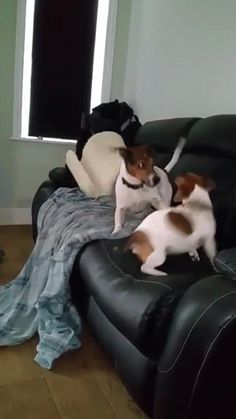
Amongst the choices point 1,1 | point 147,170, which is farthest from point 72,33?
point 147,170

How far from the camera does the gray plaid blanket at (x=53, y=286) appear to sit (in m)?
1.63

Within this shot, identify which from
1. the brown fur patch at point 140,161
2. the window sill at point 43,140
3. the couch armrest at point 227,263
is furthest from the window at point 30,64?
the couch armrest at point 227,263

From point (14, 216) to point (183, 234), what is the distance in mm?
2400

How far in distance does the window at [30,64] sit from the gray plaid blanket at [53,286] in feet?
4.91

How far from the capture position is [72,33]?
3252mm

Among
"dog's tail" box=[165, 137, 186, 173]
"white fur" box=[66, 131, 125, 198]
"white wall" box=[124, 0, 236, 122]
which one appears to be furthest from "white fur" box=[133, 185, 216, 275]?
"white wall" box=[124, 0, 236, 122]

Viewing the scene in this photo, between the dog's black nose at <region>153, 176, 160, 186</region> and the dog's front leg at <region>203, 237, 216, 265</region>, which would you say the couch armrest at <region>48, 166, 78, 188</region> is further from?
the dog's front leg at <region>203, 237, 216, 265</region>

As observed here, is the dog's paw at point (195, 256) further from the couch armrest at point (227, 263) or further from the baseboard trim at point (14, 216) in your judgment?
the baseboard trim at point (14, 216)

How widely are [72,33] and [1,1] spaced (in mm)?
568

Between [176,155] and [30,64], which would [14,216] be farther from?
[176,155]

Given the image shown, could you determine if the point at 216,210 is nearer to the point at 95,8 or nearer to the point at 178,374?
the point at 178,374

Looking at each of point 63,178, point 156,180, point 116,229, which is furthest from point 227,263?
point 63,178

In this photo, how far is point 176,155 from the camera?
1991 mm

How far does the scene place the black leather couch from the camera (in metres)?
1.01
